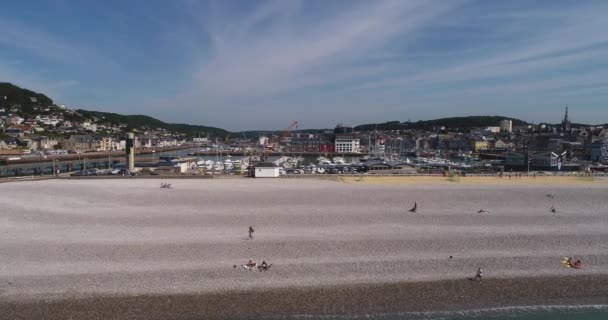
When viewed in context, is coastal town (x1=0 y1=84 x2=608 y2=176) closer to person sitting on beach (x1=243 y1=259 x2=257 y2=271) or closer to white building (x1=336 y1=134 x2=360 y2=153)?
white building (x1=336 y1=134 x2=360 y2=153)

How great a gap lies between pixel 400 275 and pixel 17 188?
2066 cm

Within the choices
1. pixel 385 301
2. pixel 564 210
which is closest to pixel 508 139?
pixel 564 210

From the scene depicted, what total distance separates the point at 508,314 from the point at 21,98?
142682 millimetres

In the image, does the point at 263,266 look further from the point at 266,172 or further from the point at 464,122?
the point at 464,122

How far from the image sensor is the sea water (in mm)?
7867

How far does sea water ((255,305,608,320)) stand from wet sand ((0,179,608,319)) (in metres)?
0.26

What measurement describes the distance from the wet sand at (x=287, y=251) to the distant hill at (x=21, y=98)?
11492 centimetres

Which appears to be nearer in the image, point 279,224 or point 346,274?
point 346,274

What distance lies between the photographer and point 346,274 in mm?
9633

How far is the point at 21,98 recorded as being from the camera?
116 m

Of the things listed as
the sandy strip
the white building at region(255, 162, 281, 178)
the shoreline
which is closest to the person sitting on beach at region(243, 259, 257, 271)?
the shoreline

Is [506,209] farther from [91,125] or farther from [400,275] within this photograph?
[91,125]

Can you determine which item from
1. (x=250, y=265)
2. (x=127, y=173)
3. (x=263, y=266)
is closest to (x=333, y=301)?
(x=263, y=266)

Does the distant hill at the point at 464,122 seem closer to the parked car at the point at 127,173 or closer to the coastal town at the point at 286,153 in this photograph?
the coastal town at the point at 286,153
